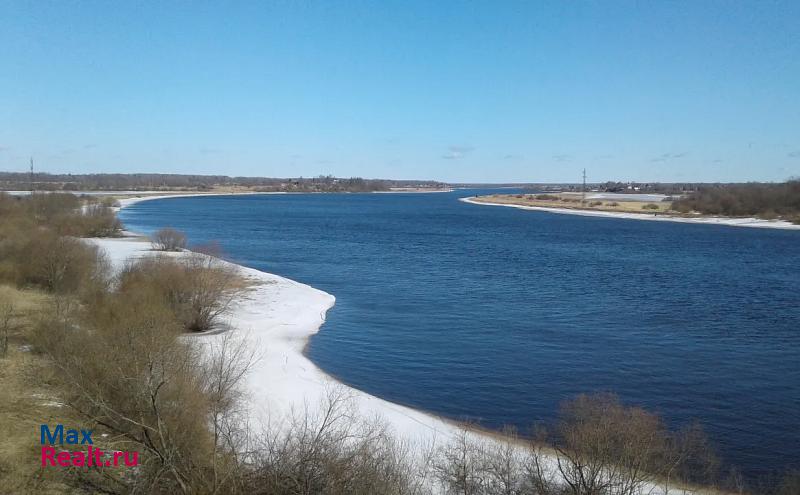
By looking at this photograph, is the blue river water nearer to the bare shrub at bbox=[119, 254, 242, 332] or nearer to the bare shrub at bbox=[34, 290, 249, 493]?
the bare shrub at bbox=[119, 254, 242, 332]

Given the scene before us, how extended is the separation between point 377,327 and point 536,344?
5150 millimetres

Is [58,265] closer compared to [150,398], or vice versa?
[150,398]

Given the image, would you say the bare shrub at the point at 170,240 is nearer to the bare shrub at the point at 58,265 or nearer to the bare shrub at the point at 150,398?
the bare shrub at the point at 58,265

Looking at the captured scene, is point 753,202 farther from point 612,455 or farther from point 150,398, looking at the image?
point 150,398

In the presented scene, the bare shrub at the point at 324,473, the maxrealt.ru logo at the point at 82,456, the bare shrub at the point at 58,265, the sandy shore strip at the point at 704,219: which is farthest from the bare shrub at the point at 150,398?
the sandy shore strip at the point at 704,219

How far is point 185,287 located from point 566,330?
11.8 meters

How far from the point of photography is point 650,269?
3562 centimetres

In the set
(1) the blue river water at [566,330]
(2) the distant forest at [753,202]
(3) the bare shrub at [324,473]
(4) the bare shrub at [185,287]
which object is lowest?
(1) the blue river water at [566,330]

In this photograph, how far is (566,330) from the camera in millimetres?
21234

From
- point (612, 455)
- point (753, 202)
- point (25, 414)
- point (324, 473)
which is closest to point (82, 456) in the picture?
point (25, 414)

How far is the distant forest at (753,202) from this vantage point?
2972 inches

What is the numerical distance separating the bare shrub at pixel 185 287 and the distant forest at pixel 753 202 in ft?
228

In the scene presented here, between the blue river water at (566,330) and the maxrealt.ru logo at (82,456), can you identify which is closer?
the maxrealt.ru logo at (82,456)

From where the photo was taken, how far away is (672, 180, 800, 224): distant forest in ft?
248
